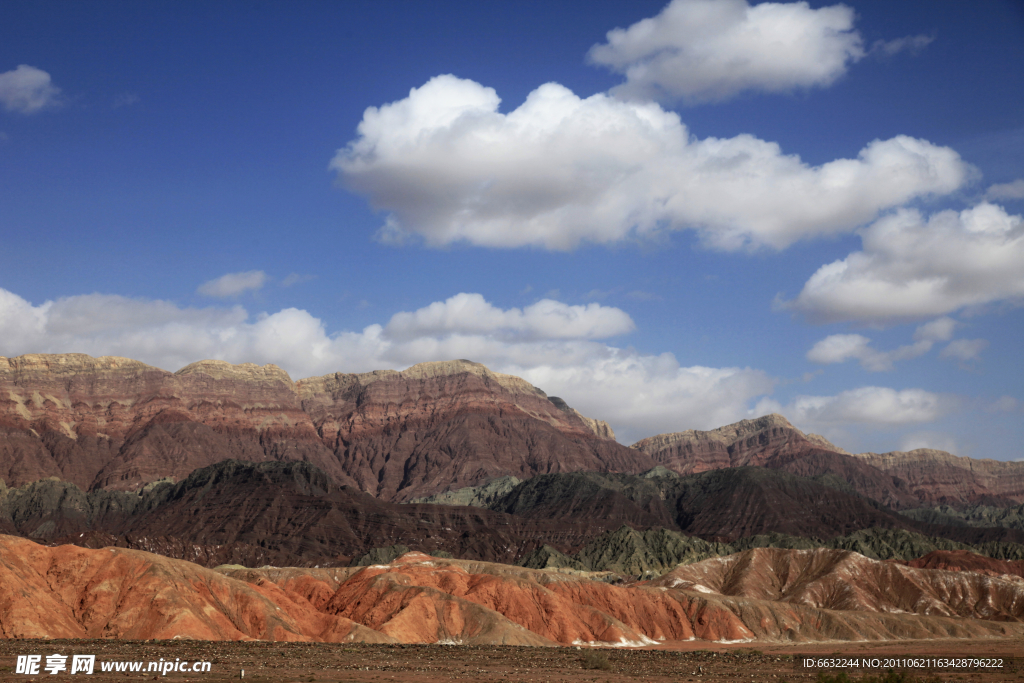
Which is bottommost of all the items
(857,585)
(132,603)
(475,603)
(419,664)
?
(419,664)

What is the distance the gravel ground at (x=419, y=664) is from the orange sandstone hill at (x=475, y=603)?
29.7ft

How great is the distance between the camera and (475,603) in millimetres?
130000

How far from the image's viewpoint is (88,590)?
109m

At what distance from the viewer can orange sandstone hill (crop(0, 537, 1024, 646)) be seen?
348ft

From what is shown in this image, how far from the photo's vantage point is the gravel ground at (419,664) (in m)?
74.6

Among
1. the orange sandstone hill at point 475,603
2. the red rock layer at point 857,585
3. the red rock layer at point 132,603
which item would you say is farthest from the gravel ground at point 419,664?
the red rock layer at point 857,585

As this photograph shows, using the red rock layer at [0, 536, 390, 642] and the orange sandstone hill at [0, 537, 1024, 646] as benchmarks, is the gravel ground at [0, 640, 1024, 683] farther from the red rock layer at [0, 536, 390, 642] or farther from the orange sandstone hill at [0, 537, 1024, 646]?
the orange sandstone hill at [0, 537, 1024, 646]

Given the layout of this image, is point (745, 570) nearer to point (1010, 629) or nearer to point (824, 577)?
point (824, 577)

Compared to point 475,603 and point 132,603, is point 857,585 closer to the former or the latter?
point 475,603

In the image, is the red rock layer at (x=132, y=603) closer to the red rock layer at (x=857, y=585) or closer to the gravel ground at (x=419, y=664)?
the gravel ground at (x=419, y=664)

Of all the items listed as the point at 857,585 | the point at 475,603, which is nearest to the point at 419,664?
the point at 475,603

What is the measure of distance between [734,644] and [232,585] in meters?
72.3

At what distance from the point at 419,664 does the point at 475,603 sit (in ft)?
138

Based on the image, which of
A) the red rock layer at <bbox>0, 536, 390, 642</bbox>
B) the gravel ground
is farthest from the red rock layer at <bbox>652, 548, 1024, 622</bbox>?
the red rock layer at <bbox>0, 536, 390, 642</bbox>
